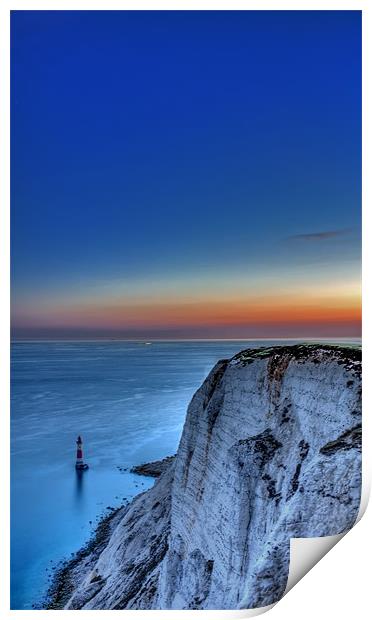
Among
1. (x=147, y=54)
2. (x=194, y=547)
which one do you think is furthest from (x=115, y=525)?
(x=147, y=54)

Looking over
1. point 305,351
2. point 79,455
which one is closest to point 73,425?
point 79,455

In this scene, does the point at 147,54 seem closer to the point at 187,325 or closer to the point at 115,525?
the point at 187,325

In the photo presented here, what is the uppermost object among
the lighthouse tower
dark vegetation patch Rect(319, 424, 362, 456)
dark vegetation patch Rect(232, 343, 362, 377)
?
dark vegetation patch Rect(232, 343, 362, 377)

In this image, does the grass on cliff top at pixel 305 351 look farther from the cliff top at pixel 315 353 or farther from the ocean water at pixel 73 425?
the ocean water at pixel 73 425

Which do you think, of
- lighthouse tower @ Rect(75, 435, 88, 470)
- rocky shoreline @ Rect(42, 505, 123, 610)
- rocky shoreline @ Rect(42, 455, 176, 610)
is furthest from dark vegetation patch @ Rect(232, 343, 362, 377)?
rocky shoreline @ Rect(42, 505, 123, 610)

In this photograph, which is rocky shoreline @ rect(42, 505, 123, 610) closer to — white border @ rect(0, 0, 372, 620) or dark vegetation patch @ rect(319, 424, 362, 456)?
white border @ rect(0, 0, 372, 620)

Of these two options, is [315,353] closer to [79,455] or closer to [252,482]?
[252,482]
